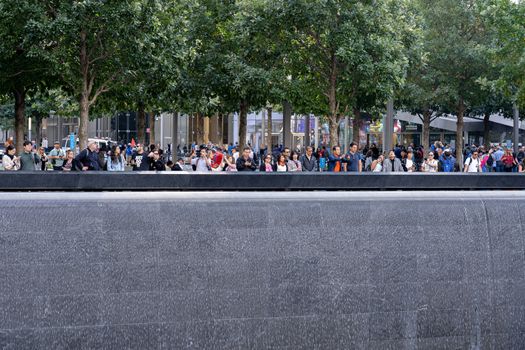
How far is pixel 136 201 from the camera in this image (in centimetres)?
605

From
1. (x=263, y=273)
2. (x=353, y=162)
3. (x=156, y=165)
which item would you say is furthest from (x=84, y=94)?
(x=263, y=273)

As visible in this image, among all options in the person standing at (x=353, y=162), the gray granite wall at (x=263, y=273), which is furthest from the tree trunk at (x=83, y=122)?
the gray granite wall at (x=263, y=273)


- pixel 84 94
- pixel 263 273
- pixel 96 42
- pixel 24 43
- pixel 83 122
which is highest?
pixel 96 42

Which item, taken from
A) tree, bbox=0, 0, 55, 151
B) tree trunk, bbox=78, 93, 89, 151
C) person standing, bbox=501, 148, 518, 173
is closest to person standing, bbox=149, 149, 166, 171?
tree, bbox=0, 0, 55, 151

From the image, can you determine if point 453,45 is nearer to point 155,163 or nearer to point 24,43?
point 24,43

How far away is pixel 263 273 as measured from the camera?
247 inches

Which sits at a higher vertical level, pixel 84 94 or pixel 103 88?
pixel 103 88

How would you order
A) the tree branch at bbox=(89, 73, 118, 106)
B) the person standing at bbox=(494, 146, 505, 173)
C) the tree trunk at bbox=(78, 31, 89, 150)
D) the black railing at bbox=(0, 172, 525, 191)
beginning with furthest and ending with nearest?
1. the person standing at bbox=(494, 146, 505, 173)
2. the tree branch at bbox=(89, 73, 118, 106)
3. the tree trunk at bbox=(78, 31, 89, 150)
4. the black railing at bbox=(0, 172, 525, 191)

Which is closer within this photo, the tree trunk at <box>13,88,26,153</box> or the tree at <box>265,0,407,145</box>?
the tree trunk at <box>13,88,26,153</box>

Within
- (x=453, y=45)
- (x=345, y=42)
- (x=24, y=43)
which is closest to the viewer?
(x=24, y=43)

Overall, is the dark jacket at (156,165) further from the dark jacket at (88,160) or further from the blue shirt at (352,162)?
the blue shirt at (352,162)

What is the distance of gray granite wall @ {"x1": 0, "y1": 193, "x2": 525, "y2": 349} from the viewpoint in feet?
19.2

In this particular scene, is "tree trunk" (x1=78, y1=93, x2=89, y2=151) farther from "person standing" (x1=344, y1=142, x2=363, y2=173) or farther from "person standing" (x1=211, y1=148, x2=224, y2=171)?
"person standing" (x1=344, y1=142, x2=363, y2=173)

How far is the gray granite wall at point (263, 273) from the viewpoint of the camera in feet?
19.2
